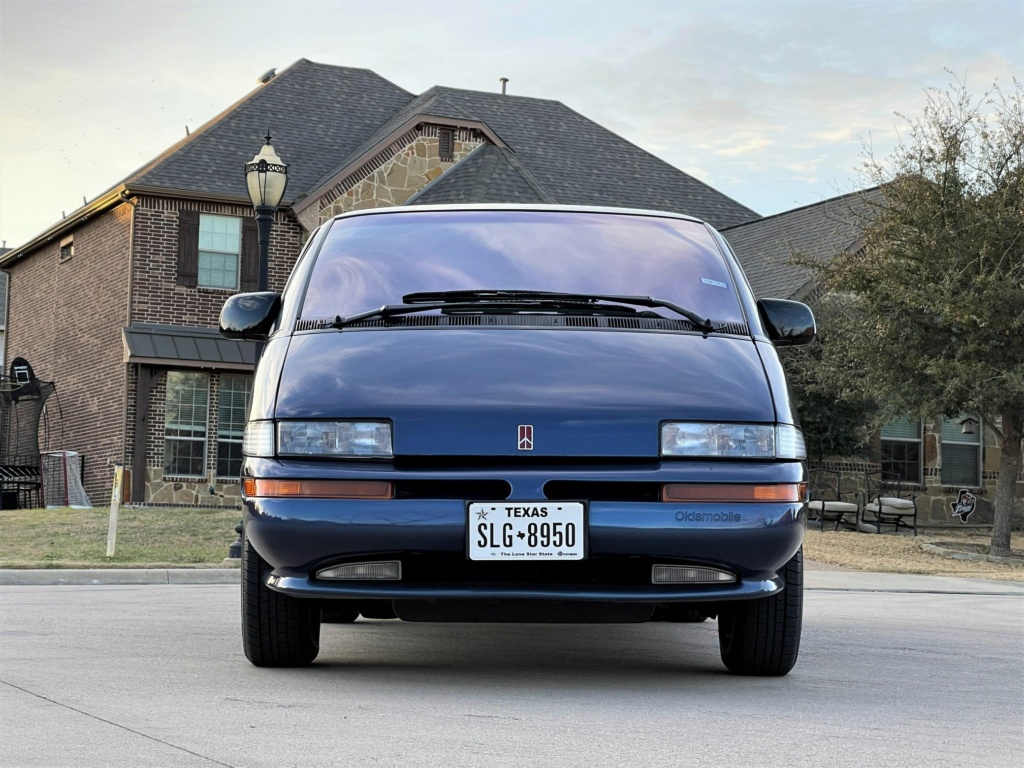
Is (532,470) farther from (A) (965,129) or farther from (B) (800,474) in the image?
(A) (965,129)

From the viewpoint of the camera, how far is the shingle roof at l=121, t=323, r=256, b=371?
2531 cm

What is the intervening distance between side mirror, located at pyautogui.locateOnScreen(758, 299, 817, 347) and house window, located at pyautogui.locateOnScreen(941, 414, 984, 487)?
2265 centimetres

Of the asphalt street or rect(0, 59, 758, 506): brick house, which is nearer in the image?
the asphalt street

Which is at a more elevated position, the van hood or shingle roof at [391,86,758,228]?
shingle roof at [391,86,758,228]

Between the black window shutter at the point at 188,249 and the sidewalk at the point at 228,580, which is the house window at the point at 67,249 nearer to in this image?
the black window shutter at the point at 188,249

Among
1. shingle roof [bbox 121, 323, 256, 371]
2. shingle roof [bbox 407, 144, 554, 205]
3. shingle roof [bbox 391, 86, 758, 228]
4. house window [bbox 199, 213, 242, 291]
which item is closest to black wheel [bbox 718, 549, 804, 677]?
shingle roof [bbox 121, 323, 256, 371]

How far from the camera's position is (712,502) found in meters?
4.96

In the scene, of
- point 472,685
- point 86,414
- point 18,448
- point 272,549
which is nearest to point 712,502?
point 472,685

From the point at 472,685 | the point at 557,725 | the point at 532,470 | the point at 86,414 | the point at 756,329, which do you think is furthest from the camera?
the point at 86,414

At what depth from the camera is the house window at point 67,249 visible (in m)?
30.0

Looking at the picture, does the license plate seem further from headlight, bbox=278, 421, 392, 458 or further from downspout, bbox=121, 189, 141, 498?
downspout, bbox=121, 189, 141, 498

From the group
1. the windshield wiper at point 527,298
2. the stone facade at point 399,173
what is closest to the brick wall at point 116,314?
the stone facade at point 399,173

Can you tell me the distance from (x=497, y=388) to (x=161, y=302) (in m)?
22.1

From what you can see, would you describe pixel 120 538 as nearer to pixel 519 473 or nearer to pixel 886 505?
pixel 519 473
